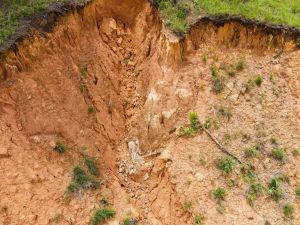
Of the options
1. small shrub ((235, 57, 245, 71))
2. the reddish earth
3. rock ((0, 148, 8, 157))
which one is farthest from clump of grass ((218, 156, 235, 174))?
rock ((0, 148, 8, 157))

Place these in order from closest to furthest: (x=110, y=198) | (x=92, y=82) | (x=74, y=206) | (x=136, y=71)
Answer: (x=74, y=206) < (x=110, y=198) < (x=92, y=82) < (x=136, y=71)

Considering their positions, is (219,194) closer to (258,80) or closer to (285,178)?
(285,178)

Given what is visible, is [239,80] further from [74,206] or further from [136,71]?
[74,206]

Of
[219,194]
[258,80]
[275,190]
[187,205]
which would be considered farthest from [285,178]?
[258,80]

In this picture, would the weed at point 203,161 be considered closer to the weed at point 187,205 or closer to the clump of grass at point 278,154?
the weed at point 187,205

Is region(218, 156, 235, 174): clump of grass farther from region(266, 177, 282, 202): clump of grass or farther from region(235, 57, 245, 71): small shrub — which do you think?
region(235, 57, 245, 71): small shrub

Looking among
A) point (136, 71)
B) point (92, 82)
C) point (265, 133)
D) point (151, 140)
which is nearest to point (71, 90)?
point (92, 82)
